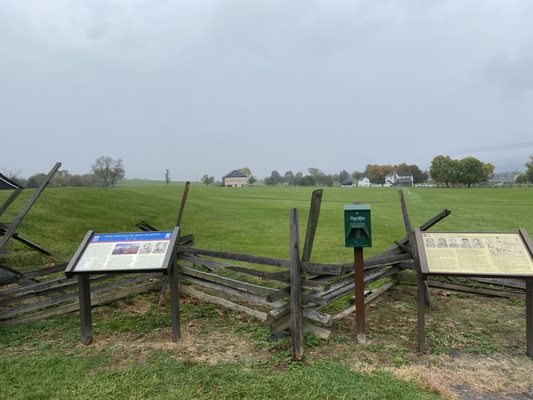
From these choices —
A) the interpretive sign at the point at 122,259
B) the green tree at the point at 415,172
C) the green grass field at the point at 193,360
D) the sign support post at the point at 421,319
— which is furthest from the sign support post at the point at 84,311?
the green tree at the point at 415,172

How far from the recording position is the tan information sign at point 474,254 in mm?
4508

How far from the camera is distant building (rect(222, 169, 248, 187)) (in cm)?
12462

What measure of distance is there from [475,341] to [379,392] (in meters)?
2.07

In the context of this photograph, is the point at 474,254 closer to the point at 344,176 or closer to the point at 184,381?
the point at 184,381

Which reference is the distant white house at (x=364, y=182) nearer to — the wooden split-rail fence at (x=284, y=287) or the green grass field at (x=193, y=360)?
the wooden split-rail fence at (x=284, y=287)

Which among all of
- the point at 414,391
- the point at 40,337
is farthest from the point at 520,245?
the point at 40,337

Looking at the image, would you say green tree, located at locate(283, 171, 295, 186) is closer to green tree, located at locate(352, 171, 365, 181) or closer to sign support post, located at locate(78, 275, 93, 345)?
green tree, located at locate(352, 171, 365, 181)

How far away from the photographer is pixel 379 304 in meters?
6.70

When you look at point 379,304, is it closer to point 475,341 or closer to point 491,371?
point 475,341

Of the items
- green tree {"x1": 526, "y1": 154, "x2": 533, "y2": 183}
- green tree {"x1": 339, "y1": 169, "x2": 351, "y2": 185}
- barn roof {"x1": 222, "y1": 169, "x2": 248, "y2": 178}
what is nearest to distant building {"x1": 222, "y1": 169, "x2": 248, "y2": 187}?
barn roof {"x1": 222, "y1": 169, "x2": 248, "y2": 178}

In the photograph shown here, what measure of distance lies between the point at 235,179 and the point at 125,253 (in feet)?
411

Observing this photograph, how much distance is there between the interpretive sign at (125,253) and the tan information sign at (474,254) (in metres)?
3.19

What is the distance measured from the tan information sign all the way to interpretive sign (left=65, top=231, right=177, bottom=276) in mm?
3187

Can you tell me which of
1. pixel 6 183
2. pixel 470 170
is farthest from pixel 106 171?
pixel 470 170
